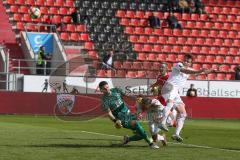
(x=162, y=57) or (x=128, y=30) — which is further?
(x=128, y=30)

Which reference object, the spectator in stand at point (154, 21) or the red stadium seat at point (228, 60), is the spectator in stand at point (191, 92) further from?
the spectator in stand at point (154, 21)

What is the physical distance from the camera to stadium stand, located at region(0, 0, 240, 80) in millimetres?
42969

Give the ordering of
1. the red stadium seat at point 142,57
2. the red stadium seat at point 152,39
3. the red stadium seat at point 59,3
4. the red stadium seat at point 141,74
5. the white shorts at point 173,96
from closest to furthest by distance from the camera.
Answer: the white shorts at point 173,96, the red stadium seat at point 141,74, the red stadium seat at point 142,57, the red stadium seat at point 59,3, the red stadium seat at point 152,39

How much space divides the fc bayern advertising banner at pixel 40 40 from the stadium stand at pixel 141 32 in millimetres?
1166

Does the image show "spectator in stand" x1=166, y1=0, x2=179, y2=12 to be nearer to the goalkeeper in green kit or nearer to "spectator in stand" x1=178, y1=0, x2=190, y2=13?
"spectator in stand" x1=178, y1=0, x2=190, y2=13

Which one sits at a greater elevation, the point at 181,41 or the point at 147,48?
the point at 181,41

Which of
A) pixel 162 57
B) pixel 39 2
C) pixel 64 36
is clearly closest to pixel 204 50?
pixel 162 57

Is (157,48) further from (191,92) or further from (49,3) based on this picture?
(191,92)

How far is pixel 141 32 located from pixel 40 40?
764cm

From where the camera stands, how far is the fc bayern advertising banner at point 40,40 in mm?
40584

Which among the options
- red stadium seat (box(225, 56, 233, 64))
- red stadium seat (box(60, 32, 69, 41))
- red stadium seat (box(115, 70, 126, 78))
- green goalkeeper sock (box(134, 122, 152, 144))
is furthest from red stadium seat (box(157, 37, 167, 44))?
green goalkeeper sock (box(134, 122, 152, 144))

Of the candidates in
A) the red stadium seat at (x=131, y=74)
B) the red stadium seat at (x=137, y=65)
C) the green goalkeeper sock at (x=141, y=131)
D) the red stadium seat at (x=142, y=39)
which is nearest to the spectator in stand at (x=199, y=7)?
the red stadium seat at (x=142, y=39)

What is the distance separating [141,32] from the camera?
46.0 meters

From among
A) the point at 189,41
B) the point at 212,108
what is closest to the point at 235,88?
the point at 212,108
